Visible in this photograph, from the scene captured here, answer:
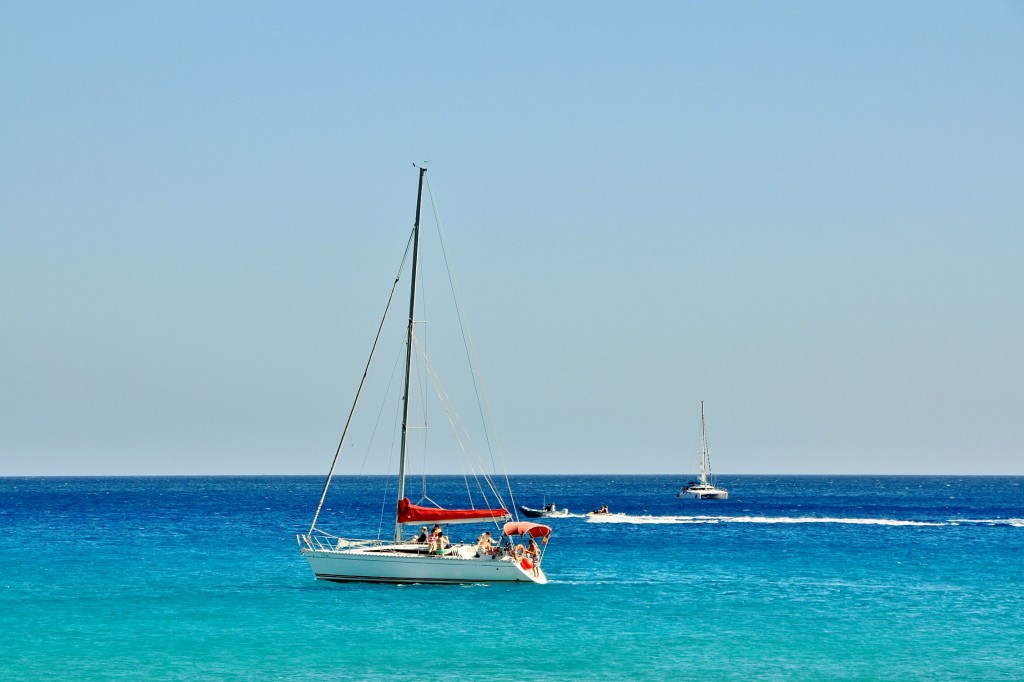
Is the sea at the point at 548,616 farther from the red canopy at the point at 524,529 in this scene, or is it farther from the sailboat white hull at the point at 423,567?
the red canopy at the point at 524,529

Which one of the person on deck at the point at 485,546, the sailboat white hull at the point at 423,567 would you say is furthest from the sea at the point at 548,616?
the person on deck at the point at 485,546

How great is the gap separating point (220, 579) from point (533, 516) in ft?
214

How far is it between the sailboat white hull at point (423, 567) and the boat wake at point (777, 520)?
188ft

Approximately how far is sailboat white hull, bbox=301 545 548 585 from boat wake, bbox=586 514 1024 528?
188 feet

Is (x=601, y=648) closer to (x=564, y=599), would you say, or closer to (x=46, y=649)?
(x=564, y=599)

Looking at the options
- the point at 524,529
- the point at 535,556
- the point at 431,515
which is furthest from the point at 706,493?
the point at 431,515

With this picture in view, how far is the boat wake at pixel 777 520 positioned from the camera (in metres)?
106

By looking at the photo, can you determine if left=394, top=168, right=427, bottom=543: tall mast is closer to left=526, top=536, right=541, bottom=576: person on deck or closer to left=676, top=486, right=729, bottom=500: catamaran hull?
left=526, top=536, right=541, bottom=576: person on deck

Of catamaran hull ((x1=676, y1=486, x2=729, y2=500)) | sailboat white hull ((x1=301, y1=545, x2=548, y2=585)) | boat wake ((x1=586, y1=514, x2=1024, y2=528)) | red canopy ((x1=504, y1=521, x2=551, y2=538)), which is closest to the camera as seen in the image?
sailboat white hull ((x1=301, y1=545, x2=548, y2=585))

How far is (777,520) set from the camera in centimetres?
11238

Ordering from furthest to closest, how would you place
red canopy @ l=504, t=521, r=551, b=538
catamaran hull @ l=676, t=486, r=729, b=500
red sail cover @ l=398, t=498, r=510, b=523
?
1. catamaran hull @ l=676, t=486, r=729, b=500
2. red canopy @ l=504, t=521, r=551, b=538
3. red sail cover @ l=398, t=498, r=510, b=523

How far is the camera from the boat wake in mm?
106500

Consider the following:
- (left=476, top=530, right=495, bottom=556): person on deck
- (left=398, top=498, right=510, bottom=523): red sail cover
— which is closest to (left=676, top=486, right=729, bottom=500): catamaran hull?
(left=476, top=530, right=495, bottom=556): person on deck

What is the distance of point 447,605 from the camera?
148 feet
